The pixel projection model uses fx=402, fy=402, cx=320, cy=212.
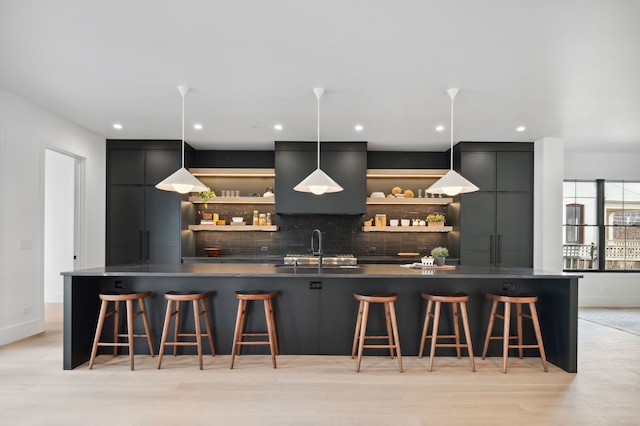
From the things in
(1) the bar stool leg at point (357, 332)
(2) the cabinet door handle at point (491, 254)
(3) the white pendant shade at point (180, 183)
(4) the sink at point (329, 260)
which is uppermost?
(3) the white pendant shade at point (180, 183)

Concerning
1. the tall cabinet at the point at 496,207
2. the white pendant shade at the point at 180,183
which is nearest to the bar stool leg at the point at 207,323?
the white pendant shade at the point at 180,183

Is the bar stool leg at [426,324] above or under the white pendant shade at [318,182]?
under

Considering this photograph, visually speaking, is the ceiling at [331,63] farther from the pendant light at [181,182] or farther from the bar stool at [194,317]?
the bar stool at [194,317]

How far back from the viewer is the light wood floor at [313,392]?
2666 millimetres

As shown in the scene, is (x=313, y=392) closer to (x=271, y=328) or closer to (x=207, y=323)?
(x=271, y=328)

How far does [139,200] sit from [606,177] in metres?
7.93

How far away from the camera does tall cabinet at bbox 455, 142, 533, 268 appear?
628cm

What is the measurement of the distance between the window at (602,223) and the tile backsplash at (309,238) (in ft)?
7.94

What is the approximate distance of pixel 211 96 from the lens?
4.29 meters

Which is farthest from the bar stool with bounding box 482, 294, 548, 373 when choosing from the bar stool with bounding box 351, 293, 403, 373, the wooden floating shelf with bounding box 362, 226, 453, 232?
the wooden floating shelf with bounding box 362, 226, 453, 232

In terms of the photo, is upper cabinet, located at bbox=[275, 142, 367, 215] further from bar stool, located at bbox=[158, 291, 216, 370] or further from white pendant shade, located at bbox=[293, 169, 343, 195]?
bar stool, located at bbox=[158, 291, 216, 370]

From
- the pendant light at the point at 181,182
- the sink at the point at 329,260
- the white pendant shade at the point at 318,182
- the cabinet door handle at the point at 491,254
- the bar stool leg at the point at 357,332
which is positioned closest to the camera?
the bar stool leg at the point at 357,332

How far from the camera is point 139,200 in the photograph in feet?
20.8

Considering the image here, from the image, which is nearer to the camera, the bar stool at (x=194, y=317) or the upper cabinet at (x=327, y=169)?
the bar stool at (x=194, y=317)
